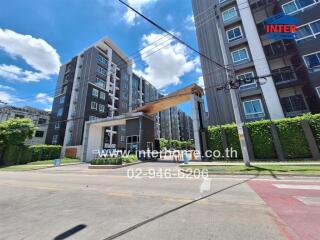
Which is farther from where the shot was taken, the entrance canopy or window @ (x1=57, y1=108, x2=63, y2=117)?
window @ (x1=57, y1=108, x2=63, y2=117)

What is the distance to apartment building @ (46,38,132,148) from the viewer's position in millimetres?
43438

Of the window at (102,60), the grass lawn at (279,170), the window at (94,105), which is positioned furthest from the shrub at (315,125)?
the window at (102,60)

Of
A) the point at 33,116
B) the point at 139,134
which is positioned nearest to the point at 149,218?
the point at 139,134

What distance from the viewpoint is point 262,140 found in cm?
1788

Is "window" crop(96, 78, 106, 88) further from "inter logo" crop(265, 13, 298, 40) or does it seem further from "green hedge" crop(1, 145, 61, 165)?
"inter logo" crop(265, 13, 298, 40)

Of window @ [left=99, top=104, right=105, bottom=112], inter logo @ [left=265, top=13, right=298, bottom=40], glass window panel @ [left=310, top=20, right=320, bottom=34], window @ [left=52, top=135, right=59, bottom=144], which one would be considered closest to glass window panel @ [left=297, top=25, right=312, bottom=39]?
glass window panel @ [left=310, top=20, right=320, bottom=34]

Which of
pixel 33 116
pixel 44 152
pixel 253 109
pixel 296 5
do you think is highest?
pixel 296 5

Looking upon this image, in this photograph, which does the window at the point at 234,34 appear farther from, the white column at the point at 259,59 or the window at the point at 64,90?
the window at the point at 64,90

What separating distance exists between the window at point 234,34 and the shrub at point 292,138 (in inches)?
598

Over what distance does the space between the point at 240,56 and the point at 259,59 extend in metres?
2.79

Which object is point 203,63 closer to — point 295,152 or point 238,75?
point 238,75

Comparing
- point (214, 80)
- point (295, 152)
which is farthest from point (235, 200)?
point (214, 80)

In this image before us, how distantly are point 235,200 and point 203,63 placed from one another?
25.3m

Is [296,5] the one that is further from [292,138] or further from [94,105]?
[94,105]
